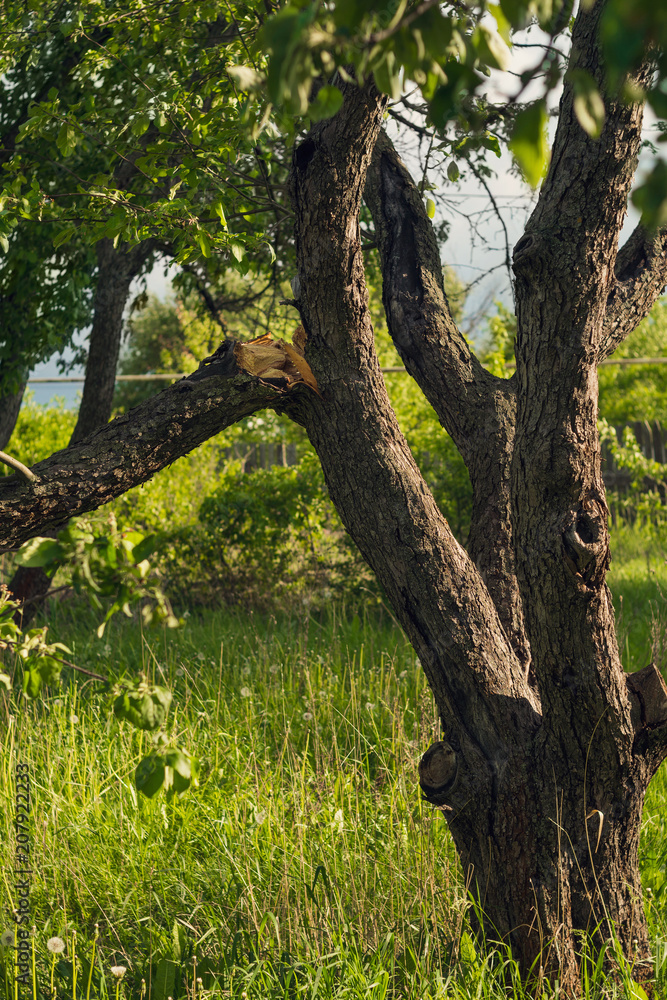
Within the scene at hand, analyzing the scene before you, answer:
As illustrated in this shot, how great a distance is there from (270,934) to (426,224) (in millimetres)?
2569

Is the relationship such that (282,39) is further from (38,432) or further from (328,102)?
(38,432)

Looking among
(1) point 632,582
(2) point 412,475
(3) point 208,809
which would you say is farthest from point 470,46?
(1) point 632,582

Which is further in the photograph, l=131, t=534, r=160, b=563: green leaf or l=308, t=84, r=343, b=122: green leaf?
l=131, t=534, r=160, b=563: green leaf

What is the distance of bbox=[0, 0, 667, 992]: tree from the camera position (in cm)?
206

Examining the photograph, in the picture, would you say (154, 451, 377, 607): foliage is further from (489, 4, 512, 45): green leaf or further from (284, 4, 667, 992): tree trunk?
(489, 4, 512, 45): green leaf

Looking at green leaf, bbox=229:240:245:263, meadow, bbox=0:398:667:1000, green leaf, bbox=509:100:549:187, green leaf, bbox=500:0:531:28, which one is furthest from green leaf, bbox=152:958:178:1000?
green leaf, bbox=500:0:531:28

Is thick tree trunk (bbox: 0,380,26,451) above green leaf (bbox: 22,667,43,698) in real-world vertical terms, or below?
above

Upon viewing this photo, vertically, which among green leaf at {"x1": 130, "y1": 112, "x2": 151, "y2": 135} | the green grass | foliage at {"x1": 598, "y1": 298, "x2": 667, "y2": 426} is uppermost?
foliage at {"x1": 598, "y1": 298, "x2": 667, "y2": 426}

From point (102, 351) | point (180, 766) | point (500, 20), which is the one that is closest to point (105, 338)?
point (102, 351)

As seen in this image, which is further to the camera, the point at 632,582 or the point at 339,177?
the point at 632,582

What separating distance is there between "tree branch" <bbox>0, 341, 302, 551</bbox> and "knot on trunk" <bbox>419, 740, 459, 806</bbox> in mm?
1226

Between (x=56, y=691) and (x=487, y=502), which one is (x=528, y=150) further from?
(x=56, y=691)

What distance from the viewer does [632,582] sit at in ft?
23.0

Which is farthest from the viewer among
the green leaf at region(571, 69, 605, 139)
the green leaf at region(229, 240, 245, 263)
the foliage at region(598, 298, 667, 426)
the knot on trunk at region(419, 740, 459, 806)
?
the foliage at region(598, 298, 667, 426)
